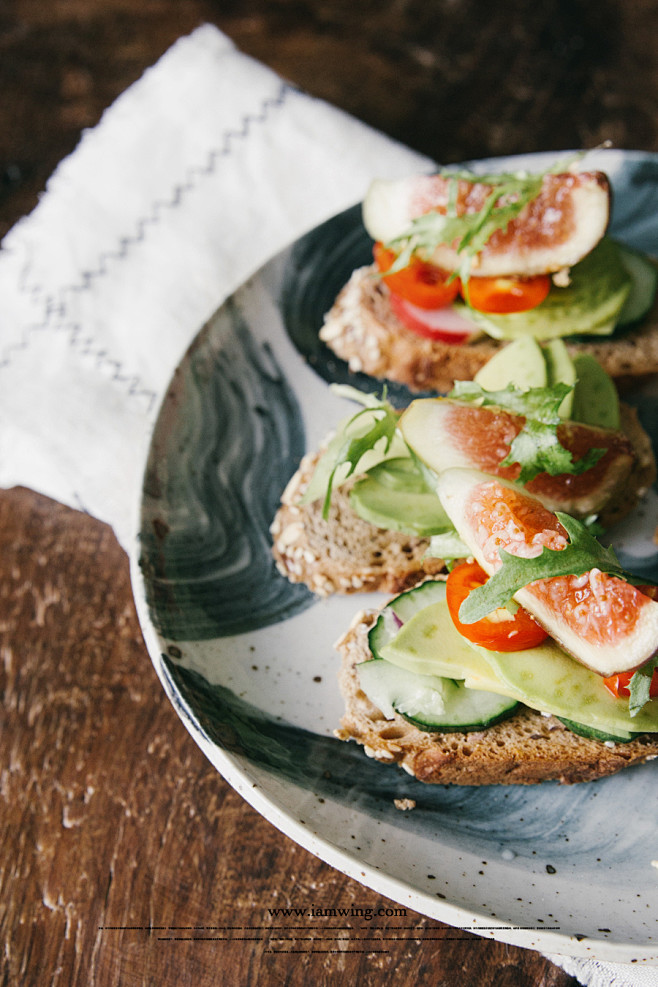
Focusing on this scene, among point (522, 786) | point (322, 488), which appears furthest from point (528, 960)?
point (322, 488)

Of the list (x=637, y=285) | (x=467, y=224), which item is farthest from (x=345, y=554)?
(x=637, y=285)

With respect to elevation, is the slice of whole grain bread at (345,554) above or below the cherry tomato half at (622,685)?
below

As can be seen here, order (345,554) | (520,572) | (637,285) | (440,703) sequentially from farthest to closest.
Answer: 1. (637,285)
2. (345,554)
3. (440,703)
4. (520,572)

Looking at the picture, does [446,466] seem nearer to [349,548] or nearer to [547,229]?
[349,548]

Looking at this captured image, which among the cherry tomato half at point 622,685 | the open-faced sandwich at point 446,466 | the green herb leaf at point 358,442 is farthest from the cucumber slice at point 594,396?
the cherry tomato half at point 622,685

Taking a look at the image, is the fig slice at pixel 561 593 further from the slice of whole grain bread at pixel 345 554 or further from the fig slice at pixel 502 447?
the slice of whole grain bread at pixel 345 554
